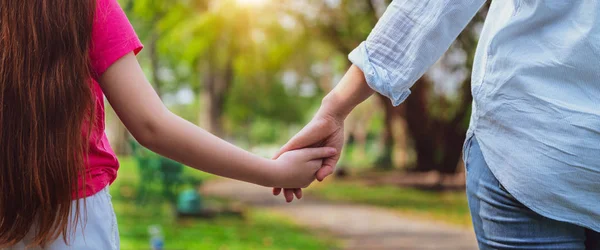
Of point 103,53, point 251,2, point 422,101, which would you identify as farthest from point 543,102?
point 422,101

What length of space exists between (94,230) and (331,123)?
1.86ft

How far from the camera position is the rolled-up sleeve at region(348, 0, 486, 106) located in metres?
1.25

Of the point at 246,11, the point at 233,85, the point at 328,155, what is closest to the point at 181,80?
the point at 233,85

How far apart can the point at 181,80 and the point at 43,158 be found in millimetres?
17793

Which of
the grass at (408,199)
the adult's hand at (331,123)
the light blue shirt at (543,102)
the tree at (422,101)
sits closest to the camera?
the light blue shirt at (543,102)

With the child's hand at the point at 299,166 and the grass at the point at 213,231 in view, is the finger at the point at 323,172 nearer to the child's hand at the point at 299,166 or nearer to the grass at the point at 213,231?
the child's hand at the point at 299,166

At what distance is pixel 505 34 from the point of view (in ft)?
3.84

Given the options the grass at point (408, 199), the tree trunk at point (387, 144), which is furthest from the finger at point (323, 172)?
the tree trunk at point (387, 144)

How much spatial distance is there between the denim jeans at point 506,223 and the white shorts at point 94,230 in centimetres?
64

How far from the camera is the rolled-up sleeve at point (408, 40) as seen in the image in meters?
1.25

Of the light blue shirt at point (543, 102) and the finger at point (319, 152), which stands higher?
the light blue shirt at point (543, 102)

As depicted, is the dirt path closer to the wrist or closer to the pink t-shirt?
the wrist

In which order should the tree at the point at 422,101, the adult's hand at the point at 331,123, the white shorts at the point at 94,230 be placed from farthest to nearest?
the tree at the point at 422,101 → the adult's hand at the point at 331,123 → the white shorts at the point at 94,230

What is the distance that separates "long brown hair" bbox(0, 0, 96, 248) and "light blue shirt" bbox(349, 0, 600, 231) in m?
0.60
